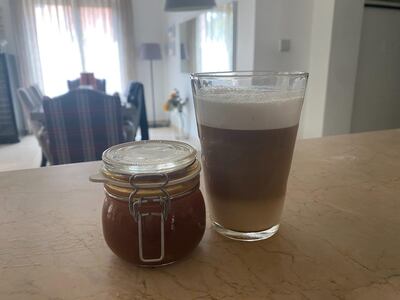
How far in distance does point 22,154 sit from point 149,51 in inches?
88.1

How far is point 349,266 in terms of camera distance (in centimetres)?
39

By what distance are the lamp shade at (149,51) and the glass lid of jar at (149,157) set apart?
446 cm

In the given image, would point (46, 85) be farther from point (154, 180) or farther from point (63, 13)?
point (154, 180)

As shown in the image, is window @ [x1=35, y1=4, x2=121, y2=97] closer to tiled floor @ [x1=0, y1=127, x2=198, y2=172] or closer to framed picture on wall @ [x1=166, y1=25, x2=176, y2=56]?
framed picture on wall @ [x1=166, y1=25, x2=176, y2=56]

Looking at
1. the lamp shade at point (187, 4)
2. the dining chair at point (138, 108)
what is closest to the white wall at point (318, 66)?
the lamp shade at point (187, 4)

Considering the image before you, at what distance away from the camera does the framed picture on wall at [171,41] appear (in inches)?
179

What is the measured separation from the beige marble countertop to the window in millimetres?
4491

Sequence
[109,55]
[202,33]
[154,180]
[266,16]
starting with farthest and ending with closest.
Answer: [109,55] < [202,33] < [266,16] < [154,180]

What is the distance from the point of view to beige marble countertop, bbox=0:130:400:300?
1.16 feet

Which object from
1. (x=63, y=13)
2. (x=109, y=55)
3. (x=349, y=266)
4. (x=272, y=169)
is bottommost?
(x=349, y=266)

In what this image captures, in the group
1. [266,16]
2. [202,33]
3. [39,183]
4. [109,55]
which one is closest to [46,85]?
[109,55]

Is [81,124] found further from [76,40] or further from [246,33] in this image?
[76,40]

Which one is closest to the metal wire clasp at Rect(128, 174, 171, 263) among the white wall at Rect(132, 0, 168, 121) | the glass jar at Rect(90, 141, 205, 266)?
the glass jar at Rect(90, 141, 205, 266)

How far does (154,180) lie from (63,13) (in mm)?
4912
